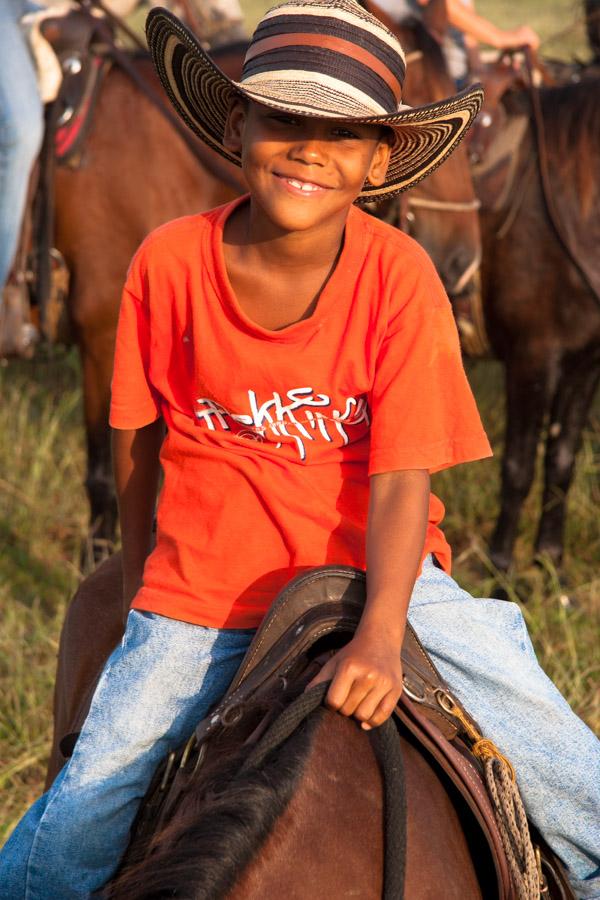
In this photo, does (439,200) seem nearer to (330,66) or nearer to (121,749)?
(330,66)

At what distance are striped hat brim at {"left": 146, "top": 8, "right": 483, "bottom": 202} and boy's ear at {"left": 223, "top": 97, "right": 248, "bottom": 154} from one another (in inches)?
0.8

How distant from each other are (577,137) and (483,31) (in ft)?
2.58

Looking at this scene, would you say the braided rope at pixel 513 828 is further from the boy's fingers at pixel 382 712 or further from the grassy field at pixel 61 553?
the grassy field at pixel 61 553

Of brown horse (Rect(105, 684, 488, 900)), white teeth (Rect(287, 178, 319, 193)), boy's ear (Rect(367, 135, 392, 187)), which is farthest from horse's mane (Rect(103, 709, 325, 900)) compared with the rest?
boy's ear (Rect(367, 135, 392, 187))

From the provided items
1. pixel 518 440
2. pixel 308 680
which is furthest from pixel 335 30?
pixel 518 440

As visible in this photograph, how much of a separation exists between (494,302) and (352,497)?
383cm

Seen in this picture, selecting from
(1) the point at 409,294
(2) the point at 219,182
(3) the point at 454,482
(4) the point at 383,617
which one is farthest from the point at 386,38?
(3) the point at 454,482

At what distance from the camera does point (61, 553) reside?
219 inches

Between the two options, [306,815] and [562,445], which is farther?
[562,445]

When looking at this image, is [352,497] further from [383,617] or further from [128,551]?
[128,551]

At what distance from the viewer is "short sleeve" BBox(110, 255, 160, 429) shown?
2064 millimetres

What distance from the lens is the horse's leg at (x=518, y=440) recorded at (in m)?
5.56

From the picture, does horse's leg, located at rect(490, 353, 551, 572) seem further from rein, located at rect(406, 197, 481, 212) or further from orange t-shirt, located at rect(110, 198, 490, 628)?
orange t-shirt, located at rect(110, 198, 490, 628)

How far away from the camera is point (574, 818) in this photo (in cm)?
193
